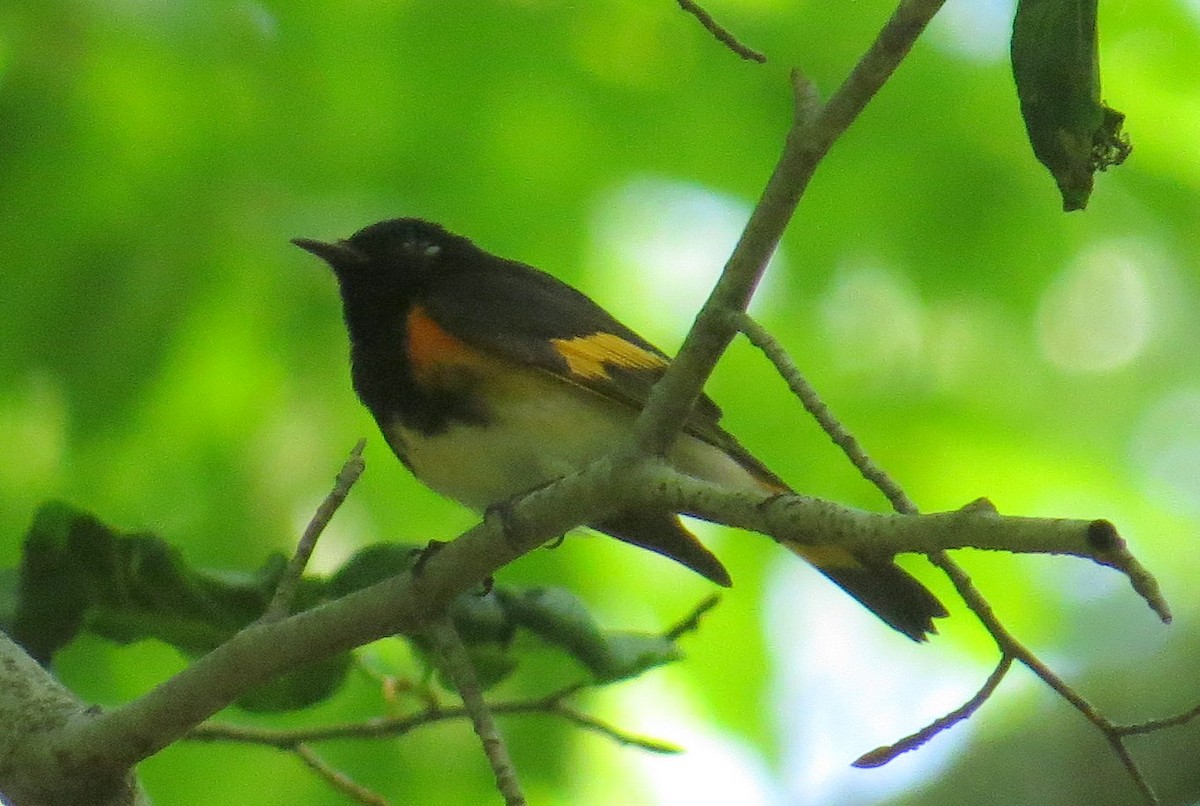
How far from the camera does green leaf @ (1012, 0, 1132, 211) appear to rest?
166cm

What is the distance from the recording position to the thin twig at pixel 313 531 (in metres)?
2.26

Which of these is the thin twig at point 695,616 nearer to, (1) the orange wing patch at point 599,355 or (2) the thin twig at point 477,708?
(2) the thin twig at point 477,708

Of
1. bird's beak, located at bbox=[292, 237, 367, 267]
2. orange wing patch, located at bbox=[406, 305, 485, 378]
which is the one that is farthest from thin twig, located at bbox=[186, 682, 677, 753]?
bird's beak, located at bbox=[292, 237, 367, 267]

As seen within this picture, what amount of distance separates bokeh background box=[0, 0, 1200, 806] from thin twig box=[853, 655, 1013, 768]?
1650 millimetres

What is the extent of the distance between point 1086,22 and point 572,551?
2.82m

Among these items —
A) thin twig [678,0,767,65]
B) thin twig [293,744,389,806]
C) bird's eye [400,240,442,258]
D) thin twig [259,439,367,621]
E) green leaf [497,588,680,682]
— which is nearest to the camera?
thin twig [678,0,767,65]

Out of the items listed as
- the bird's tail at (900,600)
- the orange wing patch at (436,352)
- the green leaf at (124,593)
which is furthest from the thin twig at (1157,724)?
the orange wing patch at (436,352)

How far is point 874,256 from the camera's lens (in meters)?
4.31

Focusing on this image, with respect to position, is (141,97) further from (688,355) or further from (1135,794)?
(1135,794)

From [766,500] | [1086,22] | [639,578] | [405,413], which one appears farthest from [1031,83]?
[639,578]

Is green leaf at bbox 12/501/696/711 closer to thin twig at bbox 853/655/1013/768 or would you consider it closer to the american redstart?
the american redstart

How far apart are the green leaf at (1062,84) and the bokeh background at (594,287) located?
207cm

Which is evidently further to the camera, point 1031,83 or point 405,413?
point 405,413

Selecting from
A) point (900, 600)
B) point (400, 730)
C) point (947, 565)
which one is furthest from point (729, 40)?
point (900, 600)
